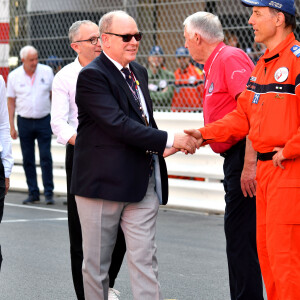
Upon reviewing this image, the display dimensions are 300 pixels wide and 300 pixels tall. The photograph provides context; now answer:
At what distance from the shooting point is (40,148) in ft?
39.1

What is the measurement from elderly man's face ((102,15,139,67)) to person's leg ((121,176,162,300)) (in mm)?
817

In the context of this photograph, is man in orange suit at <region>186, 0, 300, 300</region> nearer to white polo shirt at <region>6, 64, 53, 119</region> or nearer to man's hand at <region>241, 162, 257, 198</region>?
man's hand at <region>241, 162, 257, 198</region>

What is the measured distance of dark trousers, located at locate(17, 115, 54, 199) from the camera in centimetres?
1184

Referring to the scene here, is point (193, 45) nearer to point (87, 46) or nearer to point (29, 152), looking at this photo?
point (87, 46)

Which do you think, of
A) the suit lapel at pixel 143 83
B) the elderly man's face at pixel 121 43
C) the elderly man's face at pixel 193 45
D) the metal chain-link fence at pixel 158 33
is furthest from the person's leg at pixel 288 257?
the metal chain-link fence at pixel 158 33

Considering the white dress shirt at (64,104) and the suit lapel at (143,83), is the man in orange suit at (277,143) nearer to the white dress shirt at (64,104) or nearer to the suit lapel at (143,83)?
the suit lapel at (143,83)

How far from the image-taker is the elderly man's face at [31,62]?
12078 millimetres

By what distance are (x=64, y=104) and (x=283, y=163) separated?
2.09m

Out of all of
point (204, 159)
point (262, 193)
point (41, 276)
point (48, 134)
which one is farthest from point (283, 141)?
point (48, 134)

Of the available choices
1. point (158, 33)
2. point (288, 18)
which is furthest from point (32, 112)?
point (288, 18)

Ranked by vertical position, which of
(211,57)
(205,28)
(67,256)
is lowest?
(67,256)

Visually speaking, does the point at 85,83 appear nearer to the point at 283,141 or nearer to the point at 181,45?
the point at 283,141

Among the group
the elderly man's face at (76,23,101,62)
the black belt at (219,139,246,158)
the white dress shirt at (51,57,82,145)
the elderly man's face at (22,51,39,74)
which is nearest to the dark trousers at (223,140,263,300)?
the black belt at (219,139,246,158)

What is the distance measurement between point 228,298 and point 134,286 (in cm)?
157
